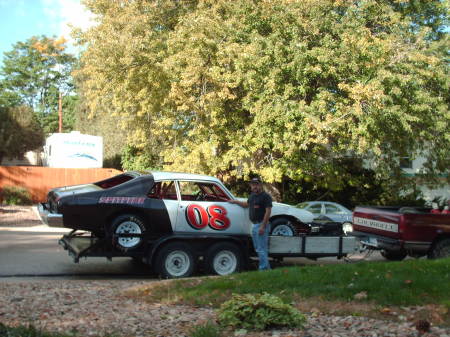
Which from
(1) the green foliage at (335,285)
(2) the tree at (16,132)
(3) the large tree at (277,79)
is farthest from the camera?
(2) the tree at (16,132)

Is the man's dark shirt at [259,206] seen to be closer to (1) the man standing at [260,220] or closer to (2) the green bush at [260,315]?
(1) the man standing at [260,220]

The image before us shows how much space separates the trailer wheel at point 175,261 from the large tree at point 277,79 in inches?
350

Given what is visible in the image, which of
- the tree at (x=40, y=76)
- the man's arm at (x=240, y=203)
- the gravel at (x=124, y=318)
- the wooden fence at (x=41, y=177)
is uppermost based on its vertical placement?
the tree at (x=40, y=76)

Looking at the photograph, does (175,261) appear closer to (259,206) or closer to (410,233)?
(259,206)

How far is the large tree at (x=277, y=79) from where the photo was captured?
18031 mm

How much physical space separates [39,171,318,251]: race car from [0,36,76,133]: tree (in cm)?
5707

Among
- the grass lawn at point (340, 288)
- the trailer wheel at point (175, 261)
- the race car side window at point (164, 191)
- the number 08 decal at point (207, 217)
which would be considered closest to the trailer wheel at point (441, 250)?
the grass lawn at point (340, 288)

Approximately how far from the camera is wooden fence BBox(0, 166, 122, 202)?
30.1 meters

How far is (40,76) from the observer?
6694cm

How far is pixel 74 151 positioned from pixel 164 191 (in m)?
25.9

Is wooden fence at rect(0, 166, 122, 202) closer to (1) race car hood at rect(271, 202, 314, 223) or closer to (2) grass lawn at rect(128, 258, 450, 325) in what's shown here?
(1) race car hood at rect(271, 202, 314, 223)

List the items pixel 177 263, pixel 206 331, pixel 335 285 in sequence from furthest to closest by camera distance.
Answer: pixel 177 263 → pixel 335 285 → pixel 206 331

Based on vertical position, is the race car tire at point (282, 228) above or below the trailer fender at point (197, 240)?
above

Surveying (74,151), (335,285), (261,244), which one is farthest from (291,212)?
(74,151)
